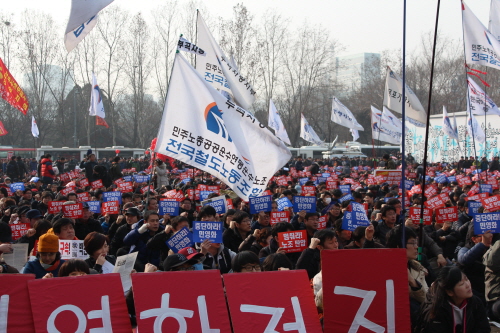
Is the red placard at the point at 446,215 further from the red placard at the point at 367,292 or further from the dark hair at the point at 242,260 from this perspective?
the red placard at the point at 367,292

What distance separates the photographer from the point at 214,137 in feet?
22.9

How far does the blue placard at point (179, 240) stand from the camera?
6582 millimetres

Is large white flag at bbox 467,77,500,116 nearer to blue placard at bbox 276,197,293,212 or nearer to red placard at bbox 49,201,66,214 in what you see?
blue placard at bbox 276,197,293,212

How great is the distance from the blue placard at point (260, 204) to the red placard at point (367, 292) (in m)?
5.70

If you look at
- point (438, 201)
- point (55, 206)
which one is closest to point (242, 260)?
point (55, 206)

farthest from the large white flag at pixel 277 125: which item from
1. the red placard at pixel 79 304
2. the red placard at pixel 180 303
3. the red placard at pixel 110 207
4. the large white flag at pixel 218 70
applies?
the red placard at pixel 79 304

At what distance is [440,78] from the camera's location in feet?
198

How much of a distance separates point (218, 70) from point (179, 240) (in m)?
5.68

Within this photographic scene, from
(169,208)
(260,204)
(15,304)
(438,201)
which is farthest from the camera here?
(438,201)

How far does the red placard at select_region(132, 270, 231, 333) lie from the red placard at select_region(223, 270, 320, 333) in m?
0.08

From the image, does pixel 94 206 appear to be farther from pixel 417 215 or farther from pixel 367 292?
pixel 367 292

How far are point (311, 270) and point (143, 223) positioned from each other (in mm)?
2884

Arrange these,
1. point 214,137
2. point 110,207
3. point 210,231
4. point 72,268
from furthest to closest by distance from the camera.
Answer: point 110,207 < point 214,137 < point 210,231 < point 72,268

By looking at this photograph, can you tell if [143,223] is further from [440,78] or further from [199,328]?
[440,78]
